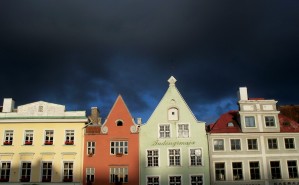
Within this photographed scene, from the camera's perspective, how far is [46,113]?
5256 centimetres

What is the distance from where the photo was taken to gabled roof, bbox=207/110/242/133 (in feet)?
170

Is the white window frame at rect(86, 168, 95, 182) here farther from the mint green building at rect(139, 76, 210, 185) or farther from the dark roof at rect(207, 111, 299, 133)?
the dark roof at rect(207, 111, 299, 133)

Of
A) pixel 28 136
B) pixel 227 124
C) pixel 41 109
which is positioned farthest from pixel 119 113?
pixel 227 124

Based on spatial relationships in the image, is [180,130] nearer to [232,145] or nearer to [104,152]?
[232,145]

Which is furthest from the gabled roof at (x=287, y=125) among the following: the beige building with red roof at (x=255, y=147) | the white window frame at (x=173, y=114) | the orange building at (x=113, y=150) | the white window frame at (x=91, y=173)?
the white window frame at (x=91, y=173)

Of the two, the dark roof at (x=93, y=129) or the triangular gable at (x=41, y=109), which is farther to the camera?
the triangular gable at (x=41, y=109)

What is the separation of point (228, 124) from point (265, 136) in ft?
17.3

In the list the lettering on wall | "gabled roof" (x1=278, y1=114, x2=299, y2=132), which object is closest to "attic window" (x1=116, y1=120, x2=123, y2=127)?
the lettering on wall

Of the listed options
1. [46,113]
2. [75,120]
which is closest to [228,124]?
[75,120]

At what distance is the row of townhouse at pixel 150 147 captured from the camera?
49688 mm

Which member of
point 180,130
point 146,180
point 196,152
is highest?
point 180,130

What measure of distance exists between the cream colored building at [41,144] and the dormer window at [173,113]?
1207 cm

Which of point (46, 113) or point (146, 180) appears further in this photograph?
point (46, 113)

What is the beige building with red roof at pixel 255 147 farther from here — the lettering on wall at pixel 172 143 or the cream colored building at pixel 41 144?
the cream colored building at pixel 41 144
